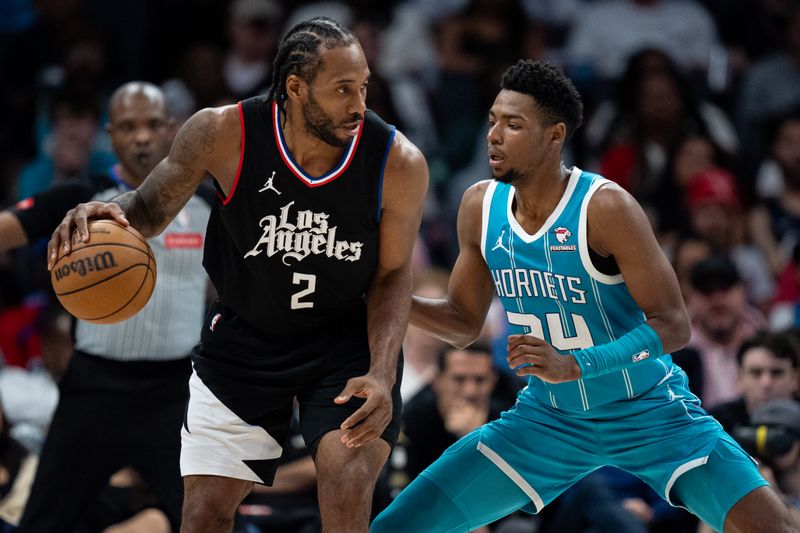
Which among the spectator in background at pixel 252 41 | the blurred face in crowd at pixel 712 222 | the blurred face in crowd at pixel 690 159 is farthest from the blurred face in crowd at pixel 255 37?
the blurred face in crowd at pixel 712 222

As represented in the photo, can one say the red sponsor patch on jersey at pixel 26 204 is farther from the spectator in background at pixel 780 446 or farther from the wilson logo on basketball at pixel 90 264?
the spectator in background at pixel 780 446

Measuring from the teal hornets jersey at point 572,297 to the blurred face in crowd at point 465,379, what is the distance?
237 cm

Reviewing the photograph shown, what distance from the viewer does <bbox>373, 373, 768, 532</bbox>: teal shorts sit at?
16.0 feet

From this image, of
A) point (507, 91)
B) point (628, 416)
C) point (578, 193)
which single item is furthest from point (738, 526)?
point (507, 91)

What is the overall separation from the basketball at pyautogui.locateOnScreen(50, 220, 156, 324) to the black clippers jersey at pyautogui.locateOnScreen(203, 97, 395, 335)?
14.4 inches

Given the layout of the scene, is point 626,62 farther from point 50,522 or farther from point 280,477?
point 50,522

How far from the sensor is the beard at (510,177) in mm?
4945

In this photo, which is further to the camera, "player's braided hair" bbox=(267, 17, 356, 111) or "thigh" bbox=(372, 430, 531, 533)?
"thigh" bbox=(372, 430, 531, 533)

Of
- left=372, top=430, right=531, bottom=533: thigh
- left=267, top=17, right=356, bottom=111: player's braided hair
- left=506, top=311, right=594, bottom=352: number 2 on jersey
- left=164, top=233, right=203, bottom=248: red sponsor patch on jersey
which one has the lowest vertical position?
left=372, top=430, right=531, bottom=533: thigh

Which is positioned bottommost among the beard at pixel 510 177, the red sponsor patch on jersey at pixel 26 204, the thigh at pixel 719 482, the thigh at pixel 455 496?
the thigh at pixel 455 496

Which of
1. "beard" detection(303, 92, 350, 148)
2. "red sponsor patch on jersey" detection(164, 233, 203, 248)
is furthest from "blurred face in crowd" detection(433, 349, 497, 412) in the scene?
"beard" detection(303, 92, 350, 148)

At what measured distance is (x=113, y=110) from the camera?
6.38m

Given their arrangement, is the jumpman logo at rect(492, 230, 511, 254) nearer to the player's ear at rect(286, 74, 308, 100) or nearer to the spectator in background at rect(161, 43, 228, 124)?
the player's ear at rect(286, 74, 308, 100)

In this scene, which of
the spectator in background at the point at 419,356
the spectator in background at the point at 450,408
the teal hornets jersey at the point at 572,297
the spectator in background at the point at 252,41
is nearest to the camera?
the teal hornets jersey at the point at 572,297
